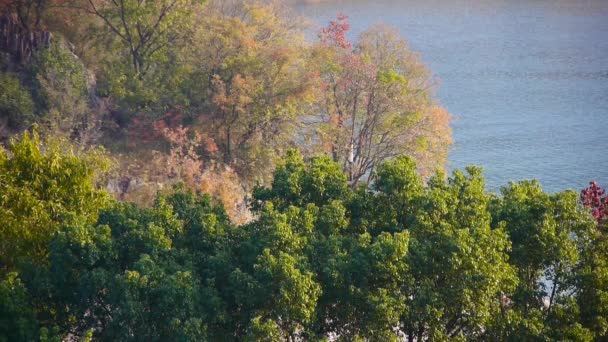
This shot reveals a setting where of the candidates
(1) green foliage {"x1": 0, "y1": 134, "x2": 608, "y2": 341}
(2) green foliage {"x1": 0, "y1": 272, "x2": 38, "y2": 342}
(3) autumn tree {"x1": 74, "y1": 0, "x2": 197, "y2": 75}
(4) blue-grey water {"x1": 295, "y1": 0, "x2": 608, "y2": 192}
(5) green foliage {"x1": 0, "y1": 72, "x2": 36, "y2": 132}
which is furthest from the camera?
(4) blue-grey water {"x1": 295, "y1": 0, "x2": 608, "y2": 192}

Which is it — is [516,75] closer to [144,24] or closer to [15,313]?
[144,24]

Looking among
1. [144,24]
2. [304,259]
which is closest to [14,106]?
[144,24]

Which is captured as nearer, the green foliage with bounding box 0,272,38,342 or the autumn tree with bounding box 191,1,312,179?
the green foliage with bounding box 0,272,38,342

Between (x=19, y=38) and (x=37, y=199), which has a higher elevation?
(x=19, y=38)

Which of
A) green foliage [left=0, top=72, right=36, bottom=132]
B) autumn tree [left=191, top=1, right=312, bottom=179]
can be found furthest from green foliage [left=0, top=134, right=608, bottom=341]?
autumn tree [left=191, top=1, right=312, bottom=179]

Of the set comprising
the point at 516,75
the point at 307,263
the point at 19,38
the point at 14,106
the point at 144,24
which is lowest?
the point at 307,263

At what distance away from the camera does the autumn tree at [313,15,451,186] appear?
37094mm

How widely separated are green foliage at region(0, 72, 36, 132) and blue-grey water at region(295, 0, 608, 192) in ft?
74.7

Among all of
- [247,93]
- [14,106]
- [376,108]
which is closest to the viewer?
[14,106]

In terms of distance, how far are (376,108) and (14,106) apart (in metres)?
16.7

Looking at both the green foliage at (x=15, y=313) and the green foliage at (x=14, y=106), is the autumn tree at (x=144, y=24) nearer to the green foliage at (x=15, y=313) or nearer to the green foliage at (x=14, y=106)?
the green foliage at (x=14, y=106)

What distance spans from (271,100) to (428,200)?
18.1 m

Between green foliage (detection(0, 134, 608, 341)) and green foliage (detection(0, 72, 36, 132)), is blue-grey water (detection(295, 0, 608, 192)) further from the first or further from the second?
green foliage (detection(0, 134, 608, 341))

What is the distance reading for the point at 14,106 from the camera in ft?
105
